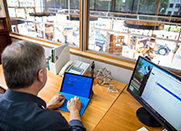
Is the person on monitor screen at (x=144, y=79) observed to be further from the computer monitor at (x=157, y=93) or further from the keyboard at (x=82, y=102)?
the keyboard at (x=82, y=102)

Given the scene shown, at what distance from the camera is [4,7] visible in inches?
113

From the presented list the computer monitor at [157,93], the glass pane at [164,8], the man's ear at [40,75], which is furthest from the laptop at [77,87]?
the glass pane at [164,8]

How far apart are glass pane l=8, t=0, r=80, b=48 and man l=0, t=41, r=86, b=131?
1.40 m

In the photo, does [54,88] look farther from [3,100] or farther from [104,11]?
[104,11]

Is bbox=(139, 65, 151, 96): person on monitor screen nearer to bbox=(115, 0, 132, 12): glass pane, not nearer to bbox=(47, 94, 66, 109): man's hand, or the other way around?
bbox=(47, 94, 66, 109): man's hand

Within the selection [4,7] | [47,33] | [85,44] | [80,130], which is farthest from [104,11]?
[4,7]

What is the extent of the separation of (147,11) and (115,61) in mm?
1091

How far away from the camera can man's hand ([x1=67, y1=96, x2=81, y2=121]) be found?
3.21 feet

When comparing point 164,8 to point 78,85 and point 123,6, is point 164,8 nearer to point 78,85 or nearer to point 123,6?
point 123,6

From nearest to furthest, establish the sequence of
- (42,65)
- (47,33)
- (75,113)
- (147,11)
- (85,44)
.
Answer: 1. (42,65)
2. (75,113)
3. (85,44)
4. (147,11)
5. (47,33)

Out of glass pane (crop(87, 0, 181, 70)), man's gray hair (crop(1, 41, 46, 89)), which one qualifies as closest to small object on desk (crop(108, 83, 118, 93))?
glass pane (crop(87, 0, 181, 70))

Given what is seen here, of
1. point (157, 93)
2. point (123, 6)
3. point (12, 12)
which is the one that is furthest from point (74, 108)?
point (12, 12)

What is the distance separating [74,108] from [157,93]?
2.11 feet

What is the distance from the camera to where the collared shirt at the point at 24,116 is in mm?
613
